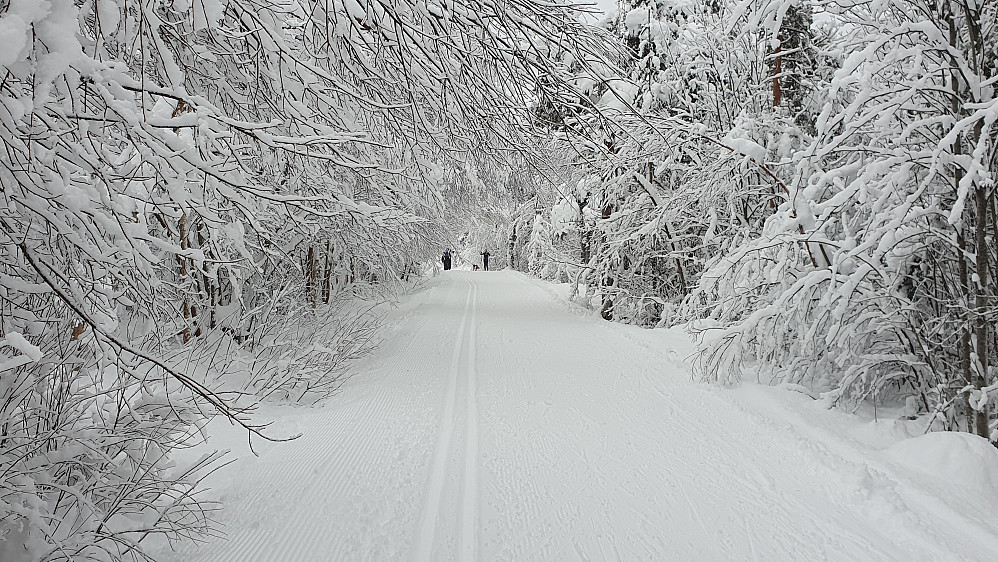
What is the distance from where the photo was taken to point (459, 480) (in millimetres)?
4738

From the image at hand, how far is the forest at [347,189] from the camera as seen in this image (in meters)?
2.07

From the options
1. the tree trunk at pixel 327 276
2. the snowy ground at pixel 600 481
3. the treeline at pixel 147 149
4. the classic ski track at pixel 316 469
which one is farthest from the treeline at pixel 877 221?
the tree trunk at pixel 327 276

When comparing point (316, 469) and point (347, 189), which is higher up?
point (347, 189)

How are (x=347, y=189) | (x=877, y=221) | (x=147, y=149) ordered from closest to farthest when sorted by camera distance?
(x=147, y=149)
(x=877, y=221)
(x=347, y=189)

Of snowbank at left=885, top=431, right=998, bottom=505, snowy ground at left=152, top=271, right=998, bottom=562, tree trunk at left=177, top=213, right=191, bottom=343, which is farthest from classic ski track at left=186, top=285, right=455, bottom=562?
snowbank at left=885, top=431, right=998, bottom=505

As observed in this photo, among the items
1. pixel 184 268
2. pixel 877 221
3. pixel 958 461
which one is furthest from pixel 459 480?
pixel 877 221

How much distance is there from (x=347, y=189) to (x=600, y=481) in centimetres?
537

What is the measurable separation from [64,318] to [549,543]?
3.15 meters

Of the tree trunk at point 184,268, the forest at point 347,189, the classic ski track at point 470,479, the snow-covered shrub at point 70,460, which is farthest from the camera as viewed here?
the classic ski track at point 470,479

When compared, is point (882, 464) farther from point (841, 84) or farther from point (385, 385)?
point (385, 385)

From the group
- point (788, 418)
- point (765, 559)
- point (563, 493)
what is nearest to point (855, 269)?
point (788, 418)

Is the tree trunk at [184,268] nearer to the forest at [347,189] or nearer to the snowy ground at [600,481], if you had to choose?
the forest at [347,189]

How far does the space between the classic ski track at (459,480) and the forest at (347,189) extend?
1.47 m

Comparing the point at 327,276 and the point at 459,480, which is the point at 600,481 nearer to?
the point at 459,480
